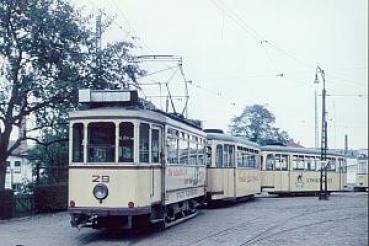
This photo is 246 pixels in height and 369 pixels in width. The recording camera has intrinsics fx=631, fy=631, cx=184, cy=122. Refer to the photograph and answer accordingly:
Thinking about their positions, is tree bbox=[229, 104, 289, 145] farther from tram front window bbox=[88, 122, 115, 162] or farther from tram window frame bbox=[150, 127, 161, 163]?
tram front window bbox=[88, 122, 115, 162]

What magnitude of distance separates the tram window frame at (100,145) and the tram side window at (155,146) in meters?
1.06

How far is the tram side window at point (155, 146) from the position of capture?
15.0 meters

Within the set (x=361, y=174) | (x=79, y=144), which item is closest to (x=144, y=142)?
(x=79, y=144)

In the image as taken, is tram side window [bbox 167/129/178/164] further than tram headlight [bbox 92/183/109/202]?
Yes

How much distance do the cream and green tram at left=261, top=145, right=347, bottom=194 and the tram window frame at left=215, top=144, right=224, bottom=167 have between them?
357 inches

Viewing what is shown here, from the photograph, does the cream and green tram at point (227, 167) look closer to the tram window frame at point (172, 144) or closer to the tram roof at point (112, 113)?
the tram window frame at point (172, 144)

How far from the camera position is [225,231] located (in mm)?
16031

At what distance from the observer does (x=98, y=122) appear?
47.4 ft

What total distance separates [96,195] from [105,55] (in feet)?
34.4

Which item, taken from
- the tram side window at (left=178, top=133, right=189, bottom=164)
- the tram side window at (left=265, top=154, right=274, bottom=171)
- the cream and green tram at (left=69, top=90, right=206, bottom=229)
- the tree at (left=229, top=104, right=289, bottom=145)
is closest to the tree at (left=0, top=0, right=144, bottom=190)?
the tram side window at (left=178, top=133, right=189, bottom=164)

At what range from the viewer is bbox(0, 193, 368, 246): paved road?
14.1 metres

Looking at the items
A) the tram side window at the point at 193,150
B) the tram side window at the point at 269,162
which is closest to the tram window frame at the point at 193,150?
the tram side window at the point at 193,150

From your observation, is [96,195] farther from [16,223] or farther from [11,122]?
[11,122]

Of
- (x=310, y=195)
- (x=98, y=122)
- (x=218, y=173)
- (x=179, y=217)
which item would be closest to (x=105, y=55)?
(x=218, y=173)
